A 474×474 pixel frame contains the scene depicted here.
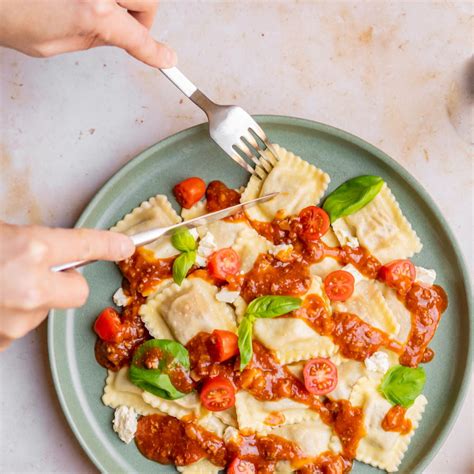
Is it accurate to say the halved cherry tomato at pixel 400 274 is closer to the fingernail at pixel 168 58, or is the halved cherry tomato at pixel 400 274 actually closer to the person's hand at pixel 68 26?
the fingernail at pixel 168 58

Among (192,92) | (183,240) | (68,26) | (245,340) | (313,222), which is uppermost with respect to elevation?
(68,26)

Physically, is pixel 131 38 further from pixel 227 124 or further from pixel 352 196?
pixel 352 196

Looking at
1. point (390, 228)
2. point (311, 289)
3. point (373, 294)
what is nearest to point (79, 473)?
point (311, 289)

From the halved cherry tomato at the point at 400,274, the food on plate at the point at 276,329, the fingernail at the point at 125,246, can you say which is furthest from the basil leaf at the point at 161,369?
the halved cherry tomato at the point at 400,274

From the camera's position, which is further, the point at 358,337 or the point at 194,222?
the point at 358,337

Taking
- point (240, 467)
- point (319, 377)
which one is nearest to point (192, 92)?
point (319, 377)

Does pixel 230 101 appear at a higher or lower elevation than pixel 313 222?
higher
